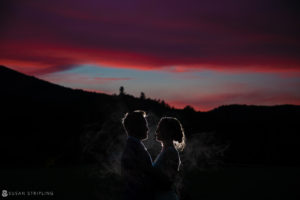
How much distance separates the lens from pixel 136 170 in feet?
16.4

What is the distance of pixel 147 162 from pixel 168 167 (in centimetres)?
52

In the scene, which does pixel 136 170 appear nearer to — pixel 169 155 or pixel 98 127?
pixel 169 155

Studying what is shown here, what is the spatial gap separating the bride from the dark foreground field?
961 cm

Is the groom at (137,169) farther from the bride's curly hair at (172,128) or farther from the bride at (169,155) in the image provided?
the bride's curly hair at (172,128)

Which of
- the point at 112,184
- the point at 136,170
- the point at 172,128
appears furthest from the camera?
the point at 112,184

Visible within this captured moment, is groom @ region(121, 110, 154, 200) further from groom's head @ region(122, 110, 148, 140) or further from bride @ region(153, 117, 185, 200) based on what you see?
bride @ region(153, 117, 185, 200)

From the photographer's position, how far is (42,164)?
93.2 ft

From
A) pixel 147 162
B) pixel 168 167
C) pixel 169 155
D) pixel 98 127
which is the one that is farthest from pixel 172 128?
pixel 98 127

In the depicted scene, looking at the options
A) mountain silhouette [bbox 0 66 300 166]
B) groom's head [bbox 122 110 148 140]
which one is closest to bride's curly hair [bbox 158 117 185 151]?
groom's head [bbox 122 110 148 140]

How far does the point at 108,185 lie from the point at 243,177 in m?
9.53

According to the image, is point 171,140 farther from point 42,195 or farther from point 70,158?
point 70,158

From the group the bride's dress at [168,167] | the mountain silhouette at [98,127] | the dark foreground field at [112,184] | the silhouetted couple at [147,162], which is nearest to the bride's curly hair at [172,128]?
the silhouetted couple at [147,162]

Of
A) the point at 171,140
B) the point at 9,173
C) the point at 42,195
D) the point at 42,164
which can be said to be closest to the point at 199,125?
the point at 42,164

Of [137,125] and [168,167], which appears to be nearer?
[137,125]
